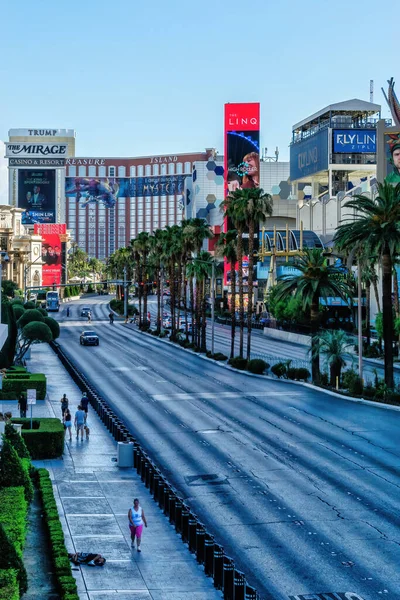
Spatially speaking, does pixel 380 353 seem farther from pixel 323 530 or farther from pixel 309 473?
pixel 323 530

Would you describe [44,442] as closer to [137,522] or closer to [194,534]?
A: [137,522]

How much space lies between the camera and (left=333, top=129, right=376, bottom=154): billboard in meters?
139

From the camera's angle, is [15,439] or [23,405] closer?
[15,439]

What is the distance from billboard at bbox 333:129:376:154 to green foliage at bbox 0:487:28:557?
119 m

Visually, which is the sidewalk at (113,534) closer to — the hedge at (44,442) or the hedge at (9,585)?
the hedge at (44,442)

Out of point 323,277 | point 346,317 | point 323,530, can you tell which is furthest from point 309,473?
point 346,317

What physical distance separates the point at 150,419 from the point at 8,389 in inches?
383

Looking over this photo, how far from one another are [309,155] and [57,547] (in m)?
130

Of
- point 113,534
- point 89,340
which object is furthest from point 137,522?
point 89,340

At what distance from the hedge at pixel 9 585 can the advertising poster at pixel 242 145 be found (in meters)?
159

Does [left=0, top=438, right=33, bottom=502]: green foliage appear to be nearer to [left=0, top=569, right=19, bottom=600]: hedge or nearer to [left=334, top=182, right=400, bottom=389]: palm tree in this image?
[left=0, top=569, right=19, bottom=600]: hedge

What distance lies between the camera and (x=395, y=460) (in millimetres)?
36844

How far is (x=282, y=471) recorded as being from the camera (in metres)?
35.1

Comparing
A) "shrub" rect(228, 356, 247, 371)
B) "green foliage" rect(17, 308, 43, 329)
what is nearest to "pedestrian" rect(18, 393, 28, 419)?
"green foliage" rect(17, 308, 43, 329)
